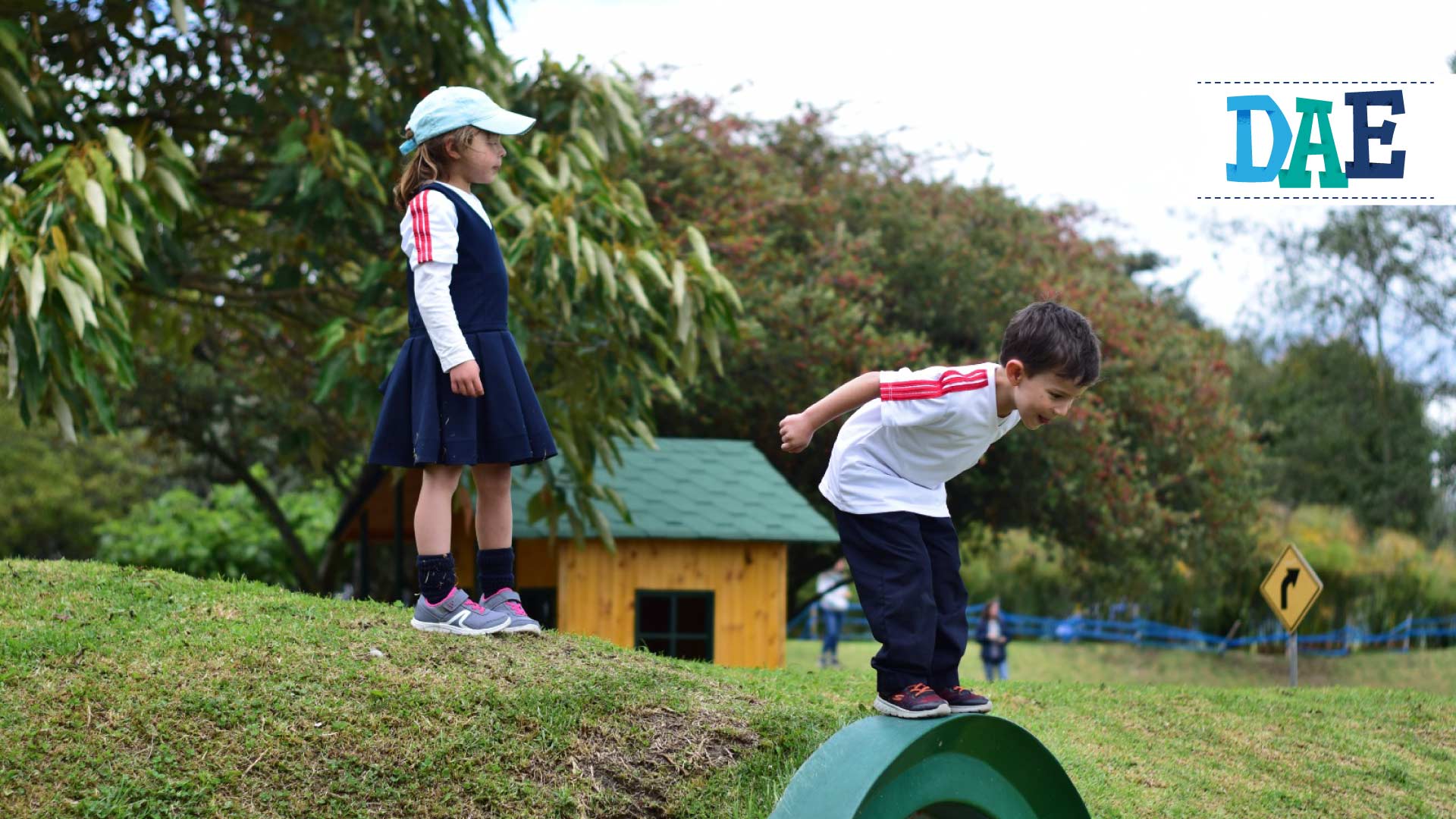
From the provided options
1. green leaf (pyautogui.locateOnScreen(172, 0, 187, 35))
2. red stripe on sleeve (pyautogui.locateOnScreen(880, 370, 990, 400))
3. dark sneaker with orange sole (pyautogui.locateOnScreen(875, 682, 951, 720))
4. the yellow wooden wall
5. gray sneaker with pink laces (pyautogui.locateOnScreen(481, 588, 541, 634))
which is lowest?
the yellow wooden wall

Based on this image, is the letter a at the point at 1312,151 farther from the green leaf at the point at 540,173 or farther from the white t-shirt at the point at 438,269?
the white t-shirt at the point at 438,269

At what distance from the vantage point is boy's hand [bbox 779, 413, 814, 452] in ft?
15.0

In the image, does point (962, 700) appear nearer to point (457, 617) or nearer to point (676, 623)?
point (457, 617)

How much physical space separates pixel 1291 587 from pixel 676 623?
6.25 m

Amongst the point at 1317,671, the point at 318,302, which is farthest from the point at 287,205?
the point at 1317,671

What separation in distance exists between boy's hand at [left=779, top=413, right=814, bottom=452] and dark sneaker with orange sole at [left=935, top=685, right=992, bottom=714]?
1096 millimetres

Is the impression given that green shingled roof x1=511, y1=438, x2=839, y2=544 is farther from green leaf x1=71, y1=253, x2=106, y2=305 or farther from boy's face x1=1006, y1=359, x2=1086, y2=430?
boy's face x1=1006, y1=359, x2=1086, y2=430

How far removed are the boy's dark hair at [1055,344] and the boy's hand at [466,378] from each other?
2090 millimetres

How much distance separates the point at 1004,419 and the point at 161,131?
718 cm

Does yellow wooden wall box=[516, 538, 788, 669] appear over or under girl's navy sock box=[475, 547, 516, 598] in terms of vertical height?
under

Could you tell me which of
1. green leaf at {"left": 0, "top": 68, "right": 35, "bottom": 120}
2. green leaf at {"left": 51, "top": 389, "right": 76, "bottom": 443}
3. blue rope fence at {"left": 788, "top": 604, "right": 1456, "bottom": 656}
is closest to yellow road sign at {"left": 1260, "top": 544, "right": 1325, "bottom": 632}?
green leaf at {"left": 51, "top": 389, "right": 76, "bottom": 443}

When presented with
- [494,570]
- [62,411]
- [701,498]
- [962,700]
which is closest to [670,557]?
[701,498]

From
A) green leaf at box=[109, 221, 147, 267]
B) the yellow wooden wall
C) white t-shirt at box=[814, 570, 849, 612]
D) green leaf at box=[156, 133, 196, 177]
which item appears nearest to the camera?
green leaf at box=[109, 221, 147, 267]

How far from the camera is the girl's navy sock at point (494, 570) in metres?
6.11
